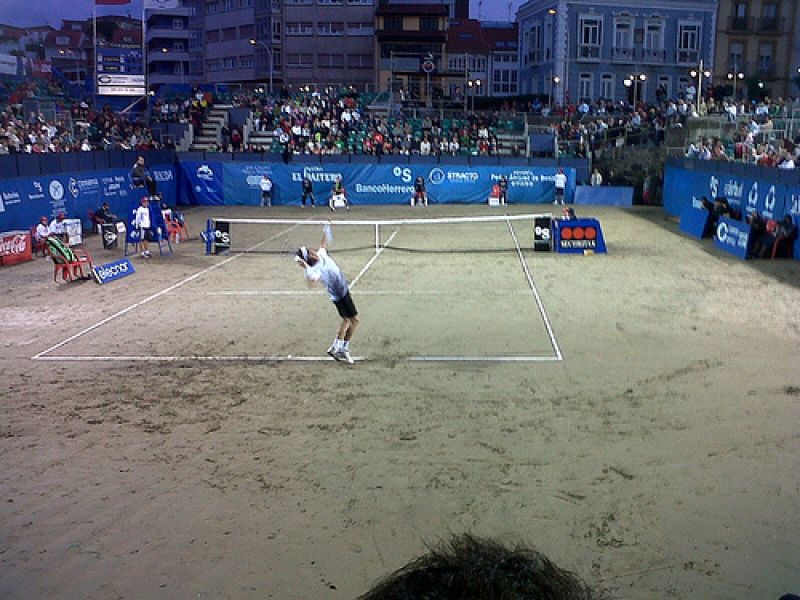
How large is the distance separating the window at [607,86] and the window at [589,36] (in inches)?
75.1

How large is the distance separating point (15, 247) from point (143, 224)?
3.57 metres

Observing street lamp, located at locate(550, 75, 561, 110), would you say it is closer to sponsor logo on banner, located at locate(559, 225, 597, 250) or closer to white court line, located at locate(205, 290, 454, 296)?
sponsor logo on banner, located at locate(559, 225, 597, 250)

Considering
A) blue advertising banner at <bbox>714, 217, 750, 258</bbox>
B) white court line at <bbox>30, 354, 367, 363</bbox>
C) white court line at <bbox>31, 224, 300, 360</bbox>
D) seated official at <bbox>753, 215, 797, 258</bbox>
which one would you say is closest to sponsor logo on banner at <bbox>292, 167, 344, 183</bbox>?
white court line at <bbox>31, 224, 300, 360</bbox>

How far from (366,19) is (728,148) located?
4572cm

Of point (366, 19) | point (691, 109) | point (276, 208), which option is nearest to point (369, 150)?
point (276, 208)

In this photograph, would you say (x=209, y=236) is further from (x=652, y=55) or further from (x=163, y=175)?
(x=652, y=55)

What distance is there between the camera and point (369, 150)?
135ft

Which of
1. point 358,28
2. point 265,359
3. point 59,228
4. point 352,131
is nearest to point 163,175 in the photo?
point 352,131

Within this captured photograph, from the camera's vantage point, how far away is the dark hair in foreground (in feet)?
5.79

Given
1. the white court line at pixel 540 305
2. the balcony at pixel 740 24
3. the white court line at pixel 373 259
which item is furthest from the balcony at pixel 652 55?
the white court line at pixel 540 305

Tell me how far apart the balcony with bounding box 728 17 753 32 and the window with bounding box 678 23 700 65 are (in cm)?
288

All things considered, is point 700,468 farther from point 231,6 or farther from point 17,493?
point 231,6

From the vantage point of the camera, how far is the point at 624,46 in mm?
55094

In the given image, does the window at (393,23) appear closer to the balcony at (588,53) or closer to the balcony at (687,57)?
the balcony at (588,53)
